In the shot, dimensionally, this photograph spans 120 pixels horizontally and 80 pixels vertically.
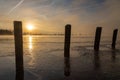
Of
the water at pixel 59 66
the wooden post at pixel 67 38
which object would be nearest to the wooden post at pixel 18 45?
the water at pixel 59 66

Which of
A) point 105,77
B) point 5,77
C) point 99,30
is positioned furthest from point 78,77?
point 99,30

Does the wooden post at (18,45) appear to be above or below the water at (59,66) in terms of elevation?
above

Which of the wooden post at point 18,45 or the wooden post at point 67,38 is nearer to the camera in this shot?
the wooden post at point 18,45

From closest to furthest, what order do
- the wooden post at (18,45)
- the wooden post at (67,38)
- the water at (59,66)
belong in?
the wooden post at (18,45) < the water at (59,66) < the wooden post at (67,38)

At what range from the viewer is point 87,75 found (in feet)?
26.5

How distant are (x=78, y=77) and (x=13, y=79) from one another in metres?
3.30

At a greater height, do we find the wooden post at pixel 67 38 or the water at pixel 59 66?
the wooden post at pixel 67 38

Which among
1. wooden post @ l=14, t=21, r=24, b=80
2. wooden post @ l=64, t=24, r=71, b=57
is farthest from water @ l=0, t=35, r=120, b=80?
wooden post @ l=64, t=24, r=71, b=57

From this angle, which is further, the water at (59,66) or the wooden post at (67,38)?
the wooden post at (67,38)

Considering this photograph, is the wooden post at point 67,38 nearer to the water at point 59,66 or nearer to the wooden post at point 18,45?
the water at point 59,66

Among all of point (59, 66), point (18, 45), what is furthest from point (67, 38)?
point (18, 45)

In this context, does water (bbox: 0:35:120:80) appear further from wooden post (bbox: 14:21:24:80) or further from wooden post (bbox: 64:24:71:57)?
wooden post (bbox: 64:24:71:57)

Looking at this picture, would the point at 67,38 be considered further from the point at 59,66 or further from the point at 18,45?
the point at 18,45

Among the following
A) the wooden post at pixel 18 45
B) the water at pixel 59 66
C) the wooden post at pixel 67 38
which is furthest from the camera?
the wooden post at pixel 67 38
